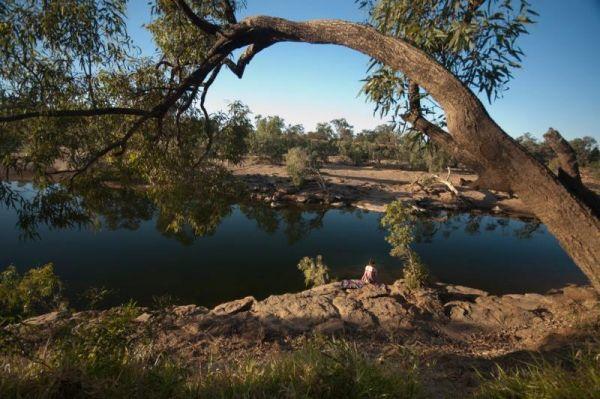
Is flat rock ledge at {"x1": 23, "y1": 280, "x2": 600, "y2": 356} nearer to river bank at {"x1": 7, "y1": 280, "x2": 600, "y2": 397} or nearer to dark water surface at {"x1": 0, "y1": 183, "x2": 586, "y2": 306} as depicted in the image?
river bank at {"x1": 7, "y1": 280, "x2": 600, "y2": 397}

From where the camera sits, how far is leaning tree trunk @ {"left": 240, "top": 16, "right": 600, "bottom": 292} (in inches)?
88.8

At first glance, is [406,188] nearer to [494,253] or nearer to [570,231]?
[494,253]

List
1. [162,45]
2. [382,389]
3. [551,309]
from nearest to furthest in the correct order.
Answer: [382,389], [162,45], [551,309]

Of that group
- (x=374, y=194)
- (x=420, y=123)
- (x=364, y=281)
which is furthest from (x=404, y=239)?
(x=374, y=194)

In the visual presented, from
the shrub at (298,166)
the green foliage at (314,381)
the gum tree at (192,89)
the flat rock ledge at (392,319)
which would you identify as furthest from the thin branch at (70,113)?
the shrub at (298,166)

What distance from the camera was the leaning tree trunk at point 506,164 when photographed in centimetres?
226

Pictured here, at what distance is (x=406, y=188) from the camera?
98.6 feet

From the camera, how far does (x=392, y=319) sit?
8008 mm

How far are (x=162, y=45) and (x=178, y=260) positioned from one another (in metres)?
11.1

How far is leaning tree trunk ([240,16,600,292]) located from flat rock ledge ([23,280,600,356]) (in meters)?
4.98

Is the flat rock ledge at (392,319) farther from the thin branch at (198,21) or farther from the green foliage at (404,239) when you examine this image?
the thin branch at (198,21)

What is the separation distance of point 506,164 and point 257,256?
1410 cm

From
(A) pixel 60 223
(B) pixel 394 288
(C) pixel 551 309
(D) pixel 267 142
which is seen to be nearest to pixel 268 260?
(B) pixel 394 288

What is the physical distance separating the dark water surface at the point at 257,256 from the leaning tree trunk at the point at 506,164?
9.67 m
